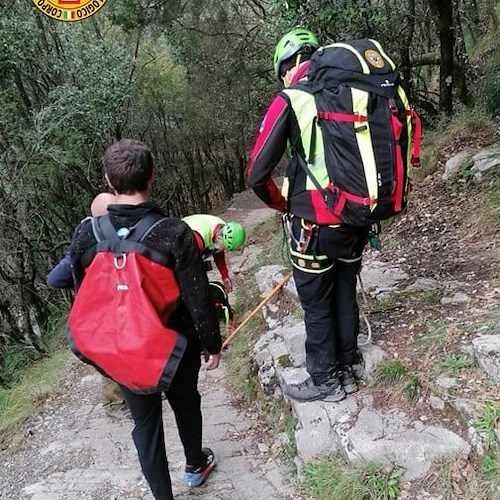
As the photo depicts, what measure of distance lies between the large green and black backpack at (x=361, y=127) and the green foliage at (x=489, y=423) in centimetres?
99

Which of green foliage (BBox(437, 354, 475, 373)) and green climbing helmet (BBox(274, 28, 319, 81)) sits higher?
green climbing helmet (BBox(274, 28, 319, 81))

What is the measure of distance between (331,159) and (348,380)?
127 cm

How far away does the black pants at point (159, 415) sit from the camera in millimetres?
2713

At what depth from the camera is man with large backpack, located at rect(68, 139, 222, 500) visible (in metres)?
2.38

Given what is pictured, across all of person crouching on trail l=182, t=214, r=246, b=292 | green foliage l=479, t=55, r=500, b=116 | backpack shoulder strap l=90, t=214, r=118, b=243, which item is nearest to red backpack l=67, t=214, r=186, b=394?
backpack shoulder strap l=90, t=214, r=118, b=243

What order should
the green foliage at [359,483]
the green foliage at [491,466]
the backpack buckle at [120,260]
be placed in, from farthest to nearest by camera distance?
the green foliage at [359,483]
the green foliage at [491,466]
the backpack buckle at [120,260]

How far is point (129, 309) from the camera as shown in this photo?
2400 mm

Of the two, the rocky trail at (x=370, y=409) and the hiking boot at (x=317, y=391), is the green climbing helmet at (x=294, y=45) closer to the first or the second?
the rocky trail at (x=370, y=409)

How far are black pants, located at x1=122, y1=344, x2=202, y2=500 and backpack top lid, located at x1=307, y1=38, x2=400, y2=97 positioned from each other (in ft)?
4.44

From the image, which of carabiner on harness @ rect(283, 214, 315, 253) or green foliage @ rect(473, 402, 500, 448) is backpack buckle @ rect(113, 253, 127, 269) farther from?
green foliage @ rect(473, 402, 500, 448)

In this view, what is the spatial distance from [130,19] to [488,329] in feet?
28.7

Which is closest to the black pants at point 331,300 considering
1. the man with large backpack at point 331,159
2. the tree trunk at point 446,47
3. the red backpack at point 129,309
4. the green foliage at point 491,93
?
the man with large backpack at point 331,159

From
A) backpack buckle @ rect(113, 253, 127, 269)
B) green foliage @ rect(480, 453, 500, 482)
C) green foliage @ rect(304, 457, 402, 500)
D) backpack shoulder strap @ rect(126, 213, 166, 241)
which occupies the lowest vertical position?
green foliage @ rect(304, 457, 402, 500)

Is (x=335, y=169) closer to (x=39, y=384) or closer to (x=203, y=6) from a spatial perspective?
(x=39, y=384)
